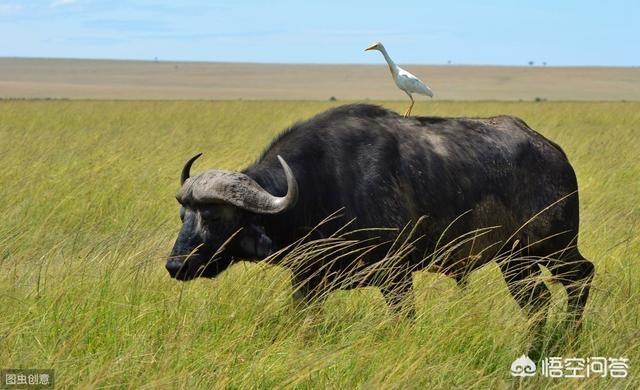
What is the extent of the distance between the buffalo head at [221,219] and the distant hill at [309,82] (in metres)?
84.5

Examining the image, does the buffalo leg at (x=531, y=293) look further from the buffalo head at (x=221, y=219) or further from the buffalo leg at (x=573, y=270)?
the buffalo head at (x=221, y=219)

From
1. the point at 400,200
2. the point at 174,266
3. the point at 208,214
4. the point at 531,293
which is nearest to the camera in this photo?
the point at 174,266

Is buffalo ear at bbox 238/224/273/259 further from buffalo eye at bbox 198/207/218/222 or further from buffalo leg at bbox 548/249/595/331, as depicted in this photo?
buffalo leg at bbox 548/249/595/331

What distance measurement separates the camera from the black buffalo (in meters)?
5.54

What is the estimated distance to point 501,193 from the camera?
6.37 m

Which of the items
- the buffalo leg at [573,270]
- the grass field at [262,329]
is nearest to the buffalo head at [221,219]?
the grass field at [262,329]

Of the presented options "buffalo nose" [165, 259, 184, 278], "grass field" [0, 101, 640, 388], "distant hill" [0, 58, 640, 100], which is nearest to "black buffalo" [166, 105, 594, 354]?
"buffalo nose" [165, 259, 184, 278]

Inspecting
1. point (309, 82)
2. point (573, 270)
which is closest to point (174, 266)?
point (573, 270)

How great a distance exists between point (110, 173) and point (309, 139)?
6.71 meters

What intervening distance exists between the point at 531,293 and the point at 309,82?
122 m

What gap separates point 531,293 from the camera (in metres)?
5.75

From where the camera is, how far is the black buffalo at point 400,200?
5.54 meters

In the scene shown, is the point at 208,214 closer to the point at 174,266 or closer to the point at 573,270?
the point at 174,266

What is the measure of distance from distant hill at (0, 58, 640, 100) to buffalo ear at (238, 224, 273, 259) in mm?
84542
